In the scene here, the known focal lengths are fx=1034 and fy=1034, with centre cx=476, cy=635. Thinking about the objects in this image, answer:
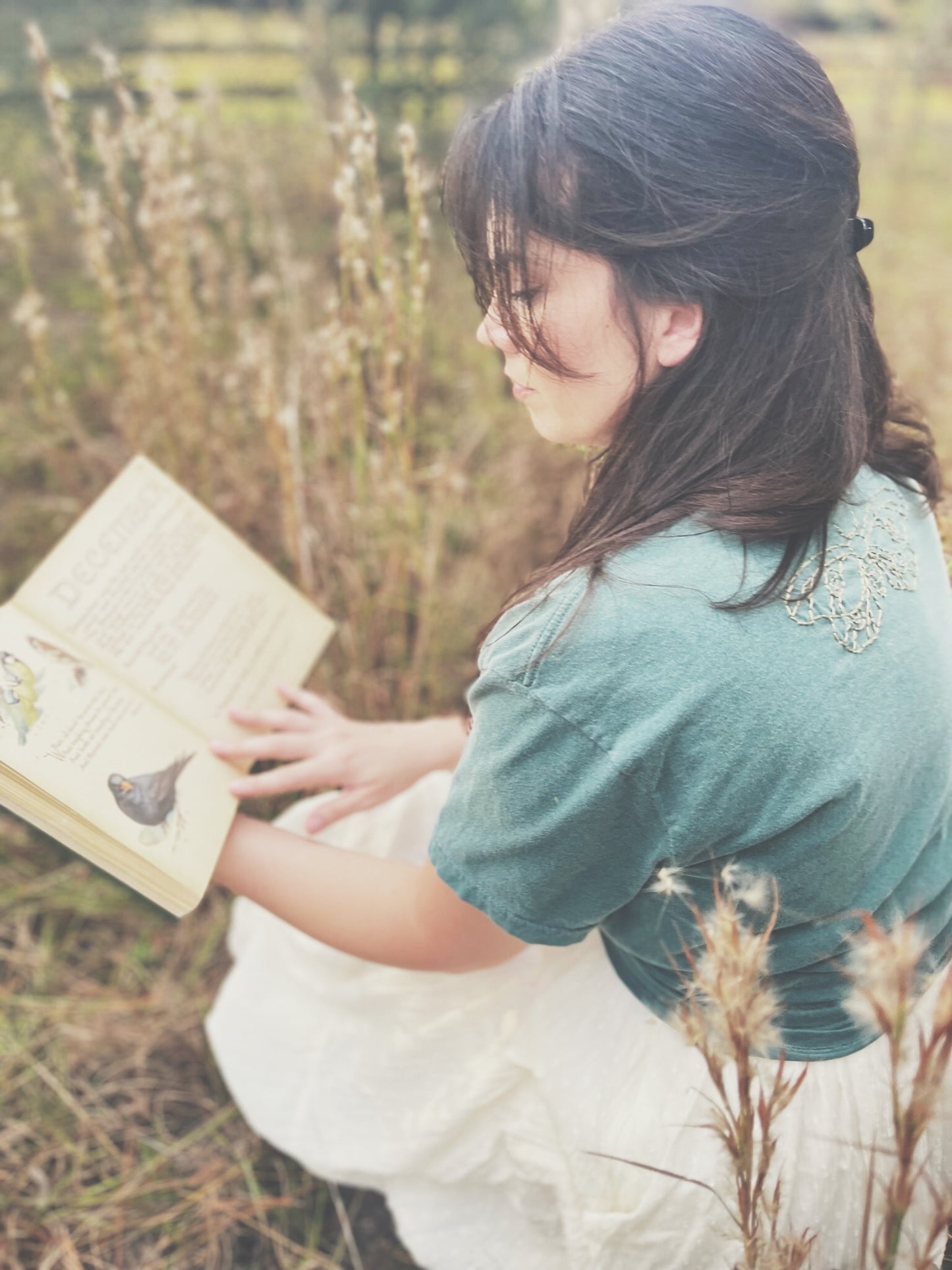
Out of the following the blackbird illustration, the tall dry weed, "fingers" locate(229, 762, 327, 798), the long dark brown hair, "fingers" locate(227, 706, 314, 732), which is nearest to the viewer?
the long dark brown hair

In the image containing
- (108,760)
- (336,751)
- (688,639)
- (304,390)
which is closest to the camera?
(688,639)

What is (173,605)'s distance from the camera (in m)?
1.26

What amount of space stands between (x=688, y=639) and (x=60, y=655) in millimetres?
661

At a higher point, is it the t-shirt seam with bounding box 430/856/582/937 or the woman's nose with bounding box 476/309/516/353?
the woman's nose with bounding box 476/309/516/353

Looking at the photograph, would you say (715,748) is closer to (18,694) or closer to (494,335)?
(494,335)

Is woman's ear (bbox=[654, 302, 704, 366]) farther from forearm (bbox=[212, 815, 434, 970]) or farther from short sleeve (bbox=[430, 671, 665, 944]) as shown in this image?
forearm (bbox=[212, 815, 434, 970])

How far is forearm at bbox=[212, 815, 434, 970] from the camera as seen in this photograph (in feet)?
3.34

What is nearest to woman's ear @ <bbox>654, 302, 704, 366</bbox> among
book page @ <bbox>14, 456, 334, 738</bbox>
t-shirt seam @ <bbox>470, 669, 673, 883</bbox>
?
t-shirt seam @ <bbox>470, 669, 673, 883</bbox>

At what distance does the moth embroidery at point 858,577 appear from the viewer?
2.64ft

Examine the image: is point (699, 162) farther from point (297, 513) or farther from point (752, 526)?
point (297, 513)

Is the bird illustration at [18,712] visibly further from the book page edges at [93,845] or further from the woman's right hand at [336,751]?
the woman's right hand at [336,751]

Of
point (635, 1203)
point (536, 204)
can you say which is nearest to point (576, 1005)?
point (635, 1203)

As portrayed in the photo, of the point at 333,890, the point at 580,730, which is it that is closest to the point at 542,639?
the point at 580,730

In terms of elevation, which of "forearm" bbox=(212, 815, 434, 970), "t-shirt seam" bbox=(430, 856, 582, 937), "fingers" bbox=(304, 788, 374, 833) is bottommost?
"fingers" bbox=(304, 788, 374, 833)
